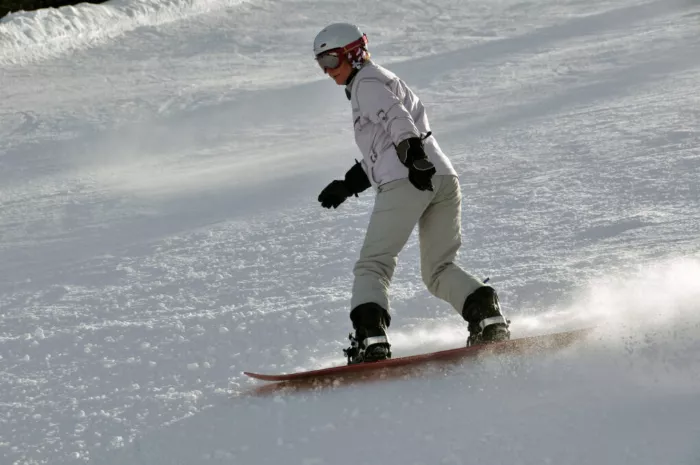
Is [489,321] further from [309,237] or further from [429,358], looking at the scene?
[309,237]

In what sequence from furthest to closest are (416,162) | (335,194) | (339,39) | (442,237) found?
(335,194) → (442,237) → (339,39) → (416,162)

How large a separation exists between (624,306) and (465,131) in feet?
14.4

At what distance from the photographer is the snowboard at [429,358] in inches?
143

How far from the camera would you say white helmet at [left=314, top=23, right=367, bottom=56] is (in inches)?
153

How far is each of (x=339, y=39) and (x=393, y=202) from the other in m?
0.70

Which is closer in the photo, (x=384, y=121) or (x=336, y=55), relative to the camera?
(x=384, y=121)

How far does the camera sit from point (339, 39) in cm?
390

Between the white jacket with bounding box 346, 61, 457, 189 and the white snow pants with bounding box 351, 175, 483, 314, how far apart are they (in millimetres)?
71

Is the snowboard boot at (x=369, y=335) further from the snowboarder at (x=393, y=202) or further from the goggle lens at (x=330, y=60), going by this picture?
the goggle lens at (x=330, y=60)

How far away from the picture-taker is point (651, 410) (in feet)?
10.6

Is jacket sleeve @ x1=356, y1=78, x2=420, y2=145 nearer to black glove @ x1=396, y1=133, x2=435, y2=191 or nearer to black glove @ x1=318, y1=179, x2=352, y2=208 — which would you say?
black glove @ x1=396, y1=133, x2=435, y2=191

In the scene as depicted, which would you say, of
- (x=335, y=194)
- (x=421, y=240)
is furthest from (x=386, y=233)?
(x=335, y=194)

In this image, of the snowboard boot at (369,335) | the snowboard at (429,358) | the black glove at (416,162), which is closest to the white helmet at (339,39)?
the black glove at (416,162)

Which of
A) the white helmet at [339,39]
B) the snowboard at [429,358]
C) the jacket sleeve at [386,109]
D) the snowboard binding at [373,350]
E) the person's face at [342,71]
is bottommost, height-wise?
the snowboard at [429,358]
